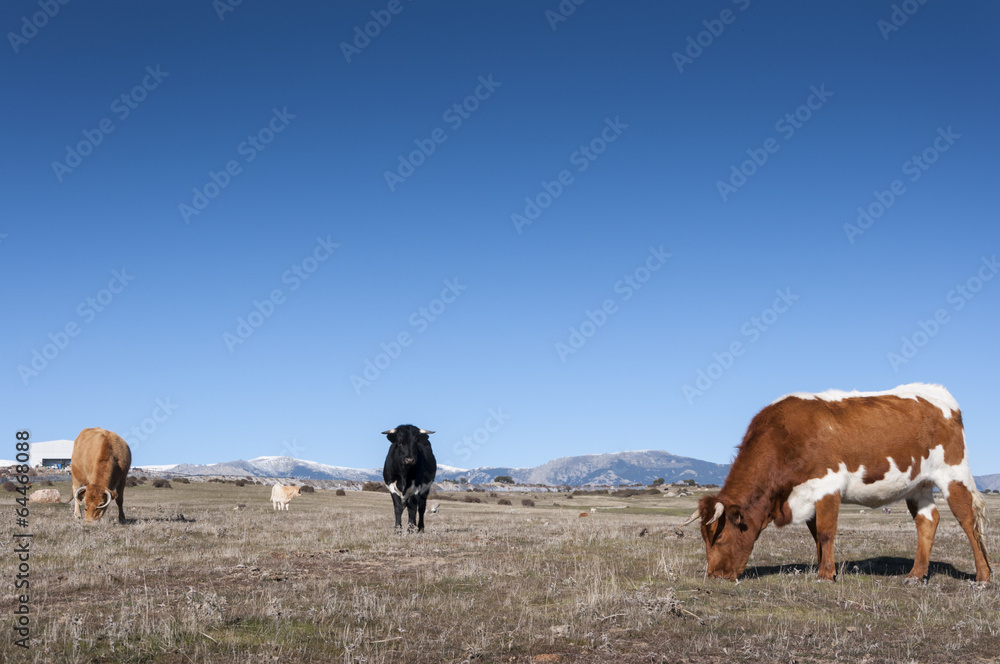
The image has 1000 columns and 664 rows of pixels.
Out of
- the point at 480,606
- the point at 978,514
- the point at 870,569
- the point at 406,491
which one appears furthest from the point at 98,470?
the point at 978,514

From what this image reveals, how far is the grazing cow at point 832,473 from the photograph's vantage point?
11.9 meters

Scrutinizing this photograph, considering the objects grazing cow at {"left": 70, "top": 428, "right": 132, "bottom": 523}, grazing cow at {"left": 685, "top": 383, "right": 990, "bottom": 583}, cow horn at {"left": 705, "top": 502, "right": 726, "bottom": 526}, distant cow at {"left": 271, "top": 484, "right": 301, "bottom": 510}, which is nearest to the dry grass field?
grazing cow at {"left": 685, "top": 383, "right": 990, "bottom": 583}

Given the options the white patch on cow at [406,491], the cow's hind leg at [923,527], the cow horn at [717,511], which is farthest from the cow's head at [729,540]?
the white patch on cow at [406,491]

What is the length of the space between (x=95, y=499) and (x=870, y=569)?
21936 millimetres

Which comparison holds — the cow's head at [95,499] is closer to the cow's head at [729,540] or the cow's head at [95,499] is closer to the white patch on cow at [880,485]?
the cow's head at [729,540]

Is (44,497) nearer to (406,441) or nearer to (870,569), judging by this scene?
(406,441)

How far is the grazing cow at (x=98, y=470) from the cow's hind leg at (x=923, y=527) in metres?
22.0

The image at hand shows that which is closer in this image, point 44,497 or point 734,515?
point 734,515

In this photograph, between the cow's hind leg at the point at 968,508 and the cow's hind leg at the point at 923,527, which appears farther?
the cow's hind leg at the point at 968,508

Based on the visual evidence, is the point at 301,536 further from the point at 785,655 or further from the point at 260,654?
the point at 785,655

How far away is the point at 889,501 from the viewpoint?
1245 centimetres

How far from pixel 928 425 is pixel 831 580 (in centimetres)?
346

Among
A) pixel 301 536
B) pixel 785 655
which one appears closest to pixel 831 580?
pixel 785 655

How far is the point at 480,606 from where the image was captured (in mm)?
9234
